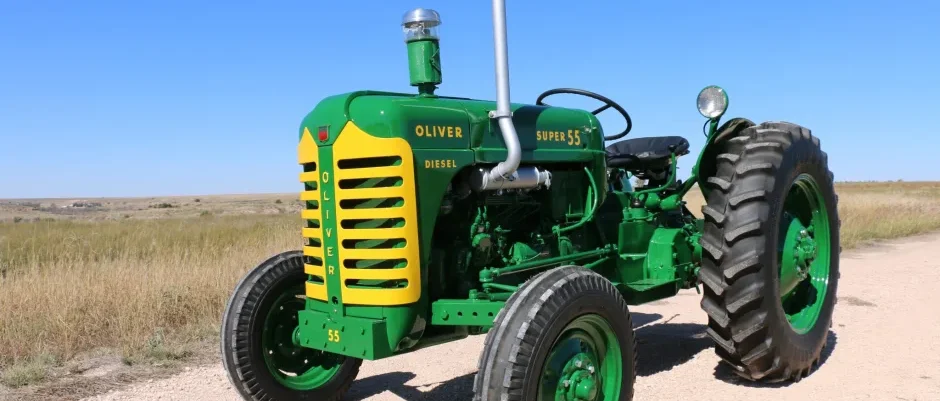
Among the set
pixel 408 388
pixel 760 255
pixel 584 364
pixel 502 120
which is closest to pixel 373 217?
pixel 502 120

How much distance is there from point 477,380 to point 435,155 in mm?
1125

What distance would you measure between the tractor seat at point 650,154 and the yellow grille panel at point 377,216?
8.28 feet

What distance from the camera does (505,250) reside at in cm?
402

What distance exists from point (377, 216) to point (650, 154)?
2.88 metres

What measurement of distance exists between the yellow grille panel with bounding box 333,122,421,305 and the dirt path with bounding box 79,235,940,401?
4.42 ft

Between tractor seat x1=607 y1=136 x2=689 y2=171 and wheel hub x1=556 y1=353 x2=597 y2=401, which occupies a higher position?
tractor seat x1=607 y1=136 x2=689 y2=171

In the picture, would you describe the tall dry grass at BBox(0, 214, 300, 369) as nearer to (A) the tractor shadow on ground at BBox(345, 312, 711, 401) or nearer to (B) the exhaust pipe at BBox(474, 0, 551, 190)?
(A) the tractor shadow on ground at BBox(345, 312, 711, 401)

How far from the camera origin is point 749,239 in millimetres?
4336

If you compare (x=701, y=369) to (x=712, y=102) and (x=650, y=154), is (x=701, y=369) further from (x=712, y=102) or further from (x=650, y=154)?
(x=712, y=102)

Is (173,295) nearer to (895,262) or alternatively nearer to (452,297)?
(452,297)

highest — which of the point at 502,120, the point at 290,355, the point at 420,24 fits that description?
the point at 420,24

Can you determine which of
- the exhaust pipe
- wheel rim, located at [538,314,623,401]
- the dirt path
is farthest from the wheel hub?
the dirt path

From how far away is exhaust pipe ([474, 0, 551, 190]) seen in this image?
3.53 meters

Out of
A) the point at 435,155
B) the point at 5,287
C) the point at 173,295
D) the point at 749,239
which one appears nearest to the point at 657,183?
the point at 749,239
